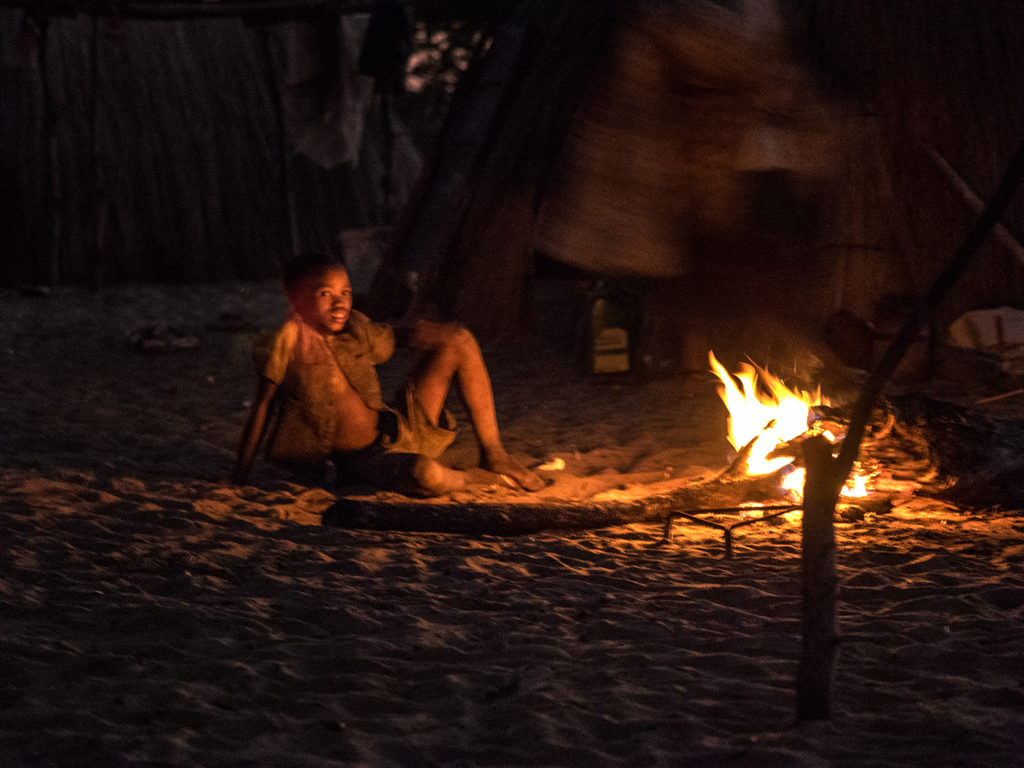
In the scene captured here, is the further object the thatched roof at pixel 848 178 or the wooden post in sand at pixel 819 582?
the thatched roof at pixel 848 178

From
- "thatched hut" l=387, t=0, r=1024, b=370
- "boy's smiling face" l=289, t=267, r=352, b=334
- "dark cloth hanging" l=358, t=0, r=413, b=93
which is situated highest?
"dark cloth hanging" l=358, t=0, r=413, b=93

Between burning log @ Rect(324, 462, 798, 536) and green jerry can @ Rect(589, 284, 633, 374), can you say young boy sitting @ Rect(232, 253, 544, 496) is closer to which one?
burning log @ Rect(324, 462, 798, 536)

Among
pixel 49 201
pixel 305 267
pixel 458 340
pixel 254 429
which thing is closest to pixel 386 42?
pixel 49 201

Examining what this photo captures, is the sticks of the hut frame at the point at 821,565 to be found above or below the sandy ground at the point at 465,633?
above

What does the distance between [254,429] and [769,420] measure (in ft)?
6.89

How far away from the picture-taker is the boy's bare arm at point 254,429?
4.15m

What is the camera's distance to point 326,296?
13.5 ft

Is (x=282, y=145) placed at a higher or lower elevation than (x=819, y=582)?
higher

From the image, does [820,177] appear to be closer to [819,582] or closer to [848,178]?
[848,178]

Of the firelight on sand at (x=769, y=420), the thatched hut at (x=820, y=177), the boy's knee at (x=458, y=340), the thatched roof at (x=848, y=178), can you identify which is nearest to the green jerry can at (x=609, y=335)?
the thatched hut at (x=820, y=177)

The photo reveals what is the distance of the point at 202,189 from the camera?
13.4m

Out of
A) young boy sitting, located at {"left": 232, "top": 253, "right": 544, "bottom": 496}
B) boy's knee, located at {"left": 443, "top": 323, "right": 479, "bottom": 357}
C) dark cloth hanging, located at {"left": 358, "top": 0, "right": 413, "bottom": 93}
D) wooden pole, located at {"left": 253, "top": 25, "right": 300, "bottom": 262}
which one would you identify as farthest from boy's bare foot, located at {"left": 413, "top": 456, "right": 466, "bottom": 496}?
wooden pole, located at {"left": 253, "top": 25, "right": 300, "bottom": 262}

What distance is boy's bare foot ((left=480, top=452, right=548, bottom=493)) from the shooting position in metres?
4.48

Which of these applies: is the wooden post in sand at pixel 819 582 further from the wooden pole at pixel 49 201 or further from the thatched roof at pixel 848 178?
the wooden pole at pixel 49 201
